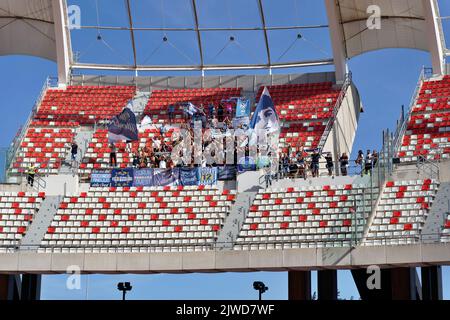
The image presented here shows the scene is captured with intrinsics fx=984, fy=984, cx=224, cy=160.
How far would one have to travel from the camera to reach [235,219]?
134ft

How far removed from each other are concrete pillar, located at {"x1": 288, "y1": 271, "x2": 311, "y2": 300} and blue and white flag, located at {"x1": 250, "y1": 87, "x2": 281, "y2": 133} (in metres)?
7.32

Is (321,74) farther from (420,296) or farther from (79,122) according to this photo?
(420,296)

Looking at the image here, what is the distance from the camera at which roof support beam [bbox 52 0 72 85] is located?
54.5 meters

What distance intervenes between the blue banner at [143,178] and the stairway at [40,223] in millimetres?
3463

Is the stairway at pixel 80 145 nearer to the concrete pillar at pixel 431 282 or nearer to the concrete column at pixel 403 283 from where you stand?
the concrete column at pixel 403 283

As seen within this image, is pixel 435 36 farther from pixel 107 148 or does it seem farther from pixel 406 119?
pixel 107 148

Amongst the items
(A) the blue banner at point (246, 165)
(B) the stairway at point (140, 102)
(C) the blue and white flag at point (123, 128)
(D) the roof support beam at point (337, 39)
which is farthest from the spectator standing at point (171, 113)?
(A) the blue banner at point (246, 165)

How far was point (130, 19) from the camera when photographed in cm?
5734

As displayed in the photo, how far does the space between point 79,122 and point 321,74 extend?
14.0 meters

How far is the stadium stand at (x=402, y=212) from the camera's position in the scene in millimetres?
37375

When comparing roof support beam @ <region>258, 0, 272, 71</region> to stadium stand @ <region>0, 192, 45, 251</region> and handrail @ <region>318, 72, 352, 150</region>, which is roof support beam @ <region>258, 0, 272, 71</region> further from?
stadium stand @ <region>0, 192, 45, 251</region>

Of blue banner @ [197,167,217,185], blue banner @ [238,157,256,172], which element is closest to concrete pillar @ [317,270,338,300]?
blue banner @ [238,157,256,172]

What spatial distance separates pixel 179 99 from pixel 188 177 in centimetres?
1294
